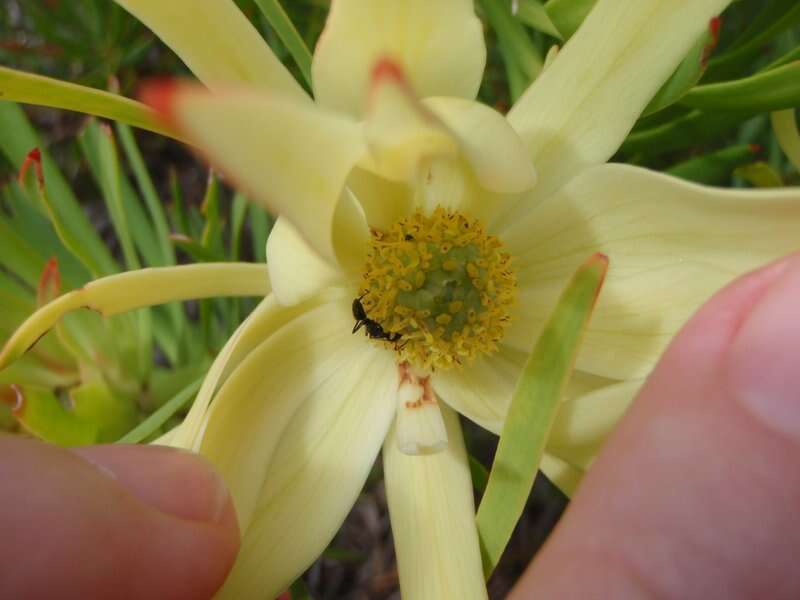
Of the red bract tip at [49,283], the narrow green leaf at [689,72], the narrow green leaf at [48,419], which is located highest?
the narrow green leaf at [689,72]

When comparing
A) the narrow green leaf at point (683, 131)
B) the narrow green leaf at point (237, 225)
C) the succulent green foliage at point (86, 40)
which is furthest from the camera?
the succulent green foliage at point (86, 40)

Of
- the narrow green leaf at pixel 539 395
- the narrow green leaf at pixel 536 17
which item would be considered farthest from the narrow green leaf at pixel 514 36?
the narrow green leaf at pixel 539 395

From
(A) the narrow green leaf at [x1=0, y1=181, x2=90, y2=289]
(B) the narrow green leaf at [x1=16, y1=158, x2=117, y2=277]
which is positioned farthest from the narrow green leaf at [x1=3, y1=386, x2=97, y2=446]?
(A) the narrow green leaf at [x1=0, y1=181, x2=90, y2=289]

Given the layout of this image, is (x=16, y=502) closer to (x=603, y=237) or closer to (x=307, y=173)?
(x=307, y=173)

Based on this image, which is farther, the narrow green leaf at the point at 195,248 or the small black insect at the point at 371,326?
the narrow green leaf at the point at 195,248

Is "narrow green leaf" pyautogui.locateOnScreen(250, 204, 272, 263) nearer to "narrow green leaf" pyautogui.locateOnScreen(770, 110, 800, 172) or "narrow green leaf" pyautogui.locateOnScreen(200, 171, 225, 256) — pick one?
"narrow green leaf" pyautogui.locateOnScreen(200, 171, 225, 256)

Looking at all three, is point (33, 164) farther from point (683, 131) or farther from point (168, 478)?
point (683, 131)

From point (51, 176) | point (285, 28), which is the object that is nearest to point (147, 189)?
point (51, 176)

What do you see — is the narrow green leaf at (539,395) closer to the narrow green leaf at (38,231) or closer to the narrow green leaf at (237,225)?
the narrow green leaf at (237,225)
